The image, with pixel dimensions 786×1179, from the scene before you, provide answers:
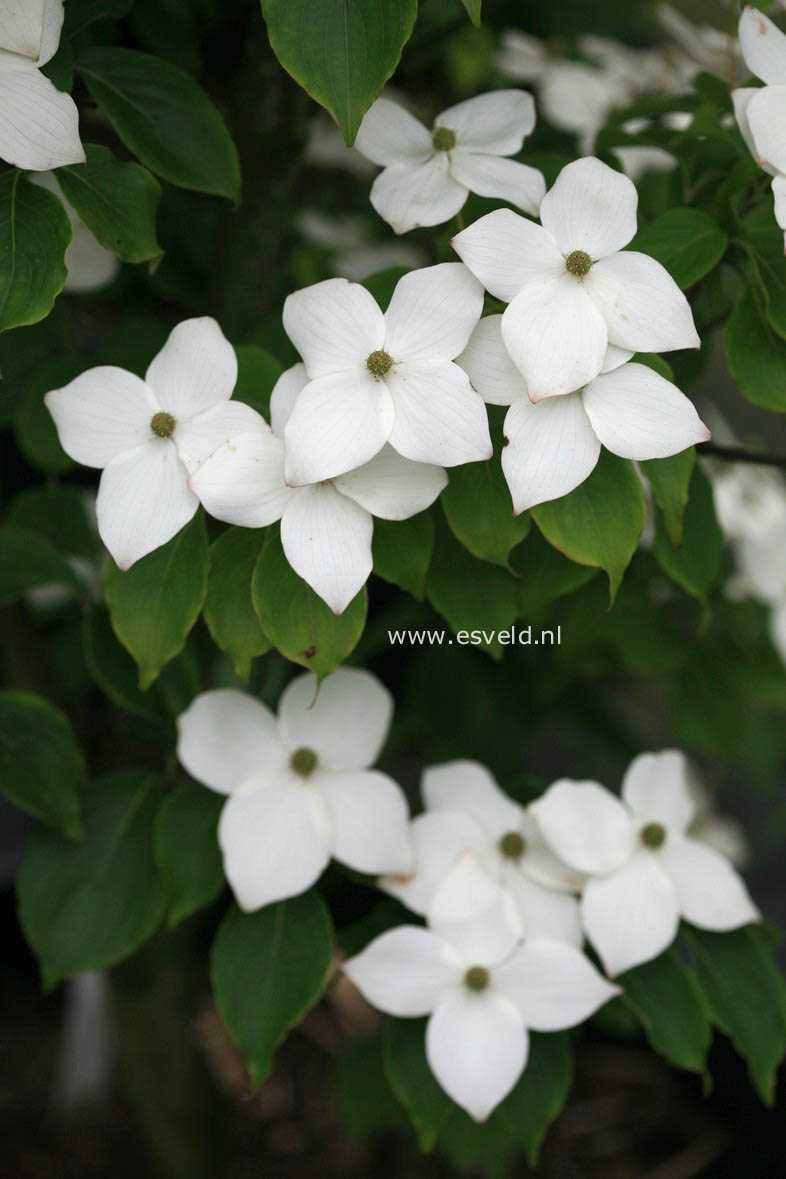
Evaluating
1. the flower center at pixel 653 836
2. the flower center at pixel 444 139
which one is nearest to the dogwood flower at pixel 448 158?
the flower center at pixel 444 139

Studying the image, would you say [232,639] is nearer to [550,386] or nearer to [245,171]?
[550,386]

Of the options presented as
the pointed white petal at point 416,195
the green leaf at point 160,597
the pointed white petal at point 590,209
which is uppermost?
the pointed white petal at point 590,209

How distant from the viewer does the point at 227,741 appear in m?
0.59

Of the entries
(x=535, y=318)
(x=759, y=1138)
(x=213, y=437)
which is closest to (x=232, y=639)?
(x=213, y=437)

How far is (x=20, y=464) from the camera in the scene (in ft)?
3.98

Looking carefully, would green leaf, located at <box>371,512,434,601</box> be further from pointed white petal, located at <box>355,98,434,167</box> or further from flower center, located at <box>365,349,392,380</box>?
pointed white petal, located at <box>355,98,434,167</box>

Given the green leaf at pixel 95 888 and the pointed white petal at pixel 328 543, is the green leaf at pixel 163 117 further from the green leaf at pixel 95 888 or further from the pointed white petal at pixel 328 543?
the green leaf at pixel 95 888

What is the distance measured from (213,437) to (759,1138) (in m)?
0.99

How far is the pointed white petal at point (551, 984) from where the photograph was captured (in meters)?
0.56

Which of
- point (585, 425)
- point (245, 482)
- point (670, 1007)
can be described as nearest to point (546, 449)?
point (585, 425)

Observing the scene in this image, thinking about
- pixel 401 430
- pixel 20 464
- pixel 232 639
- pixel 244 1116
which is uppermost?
pixel 401 430

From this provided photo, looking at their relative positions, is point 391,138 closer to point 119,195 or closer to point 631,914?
point 119,195

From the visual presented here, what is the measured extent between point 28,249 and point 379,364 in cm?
15

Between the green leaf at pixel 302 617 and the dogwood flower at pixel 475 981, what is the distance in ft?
0.61
